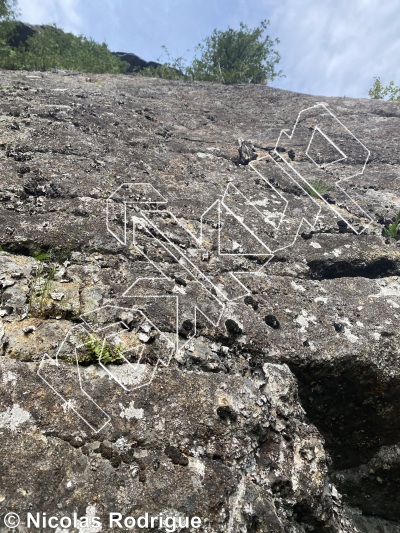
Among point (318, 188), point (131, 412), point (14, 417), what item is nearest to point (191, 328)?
point (131, 412)

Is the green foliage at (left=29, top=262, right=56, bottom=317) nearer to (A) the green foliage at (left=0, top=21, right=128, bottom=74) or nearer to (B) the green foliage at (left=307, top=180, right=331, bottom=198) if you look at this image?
(B) the green foliage at (left=307, top=180, right=331, bottom=198)

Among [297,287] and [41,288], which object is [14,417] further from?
[297,287]

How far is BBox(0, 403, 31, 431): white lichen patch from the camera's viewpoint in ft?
9.49

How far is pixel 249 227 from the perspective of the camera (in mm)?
5875

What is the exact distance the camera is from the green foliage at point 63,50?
14902 millimetres

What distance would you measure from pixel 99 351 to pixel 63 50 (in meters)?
21.3

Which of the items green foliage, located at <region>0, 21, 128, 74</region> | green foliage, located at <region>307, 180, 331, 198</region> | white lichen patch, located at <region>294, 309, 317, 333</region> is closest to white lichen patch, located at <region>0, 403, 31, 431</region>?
white lichen patch, located at <region>294, 309, 317, 333</region>

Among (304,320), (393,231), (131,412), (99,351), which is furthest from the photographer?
(393,231)

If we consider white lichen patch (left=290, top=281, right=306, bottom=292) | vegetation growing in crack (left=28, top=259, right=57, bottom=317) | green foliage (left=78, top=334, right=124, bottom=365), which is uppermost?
white lichen patch (left=290, top=281, right=306, bottom=292)

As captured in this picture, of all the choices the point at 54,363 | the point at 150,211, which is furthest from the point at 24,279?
the point at 150,211

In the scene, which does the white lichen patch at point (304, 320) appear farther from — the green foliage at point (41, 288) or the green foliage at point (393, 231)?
the green foliage at point (41, 288)

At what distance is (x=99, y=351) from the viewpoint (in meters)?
3.56

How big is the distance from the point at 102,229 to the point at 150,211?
91cm

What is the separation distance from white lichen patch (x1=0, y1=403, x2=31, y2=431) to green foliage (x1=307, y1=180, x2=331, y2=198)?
554 centimetres
